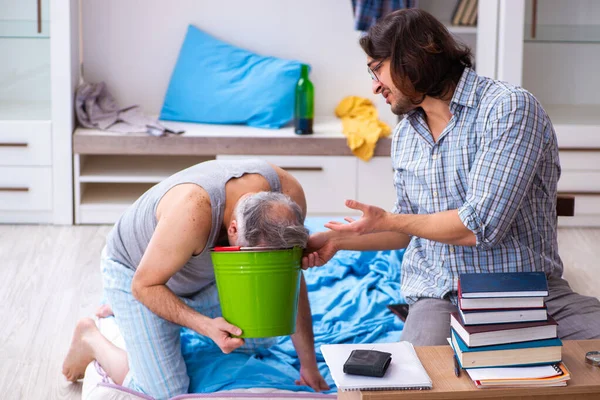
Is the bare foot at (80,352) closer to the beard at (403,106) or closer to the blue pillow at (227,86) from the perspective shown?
the beard at (403,106)

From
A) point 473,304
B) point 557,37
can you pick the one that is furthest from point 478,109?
point 557,37

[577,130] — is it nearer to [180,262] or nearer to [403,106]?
[403,106]

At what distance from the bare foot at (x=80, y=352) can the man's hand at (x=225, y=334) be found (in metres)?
0.69

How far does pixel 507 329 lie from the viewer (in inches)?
61.7

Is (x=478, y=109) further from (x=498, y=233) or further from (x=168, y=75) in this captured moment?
(x=168, y=75)

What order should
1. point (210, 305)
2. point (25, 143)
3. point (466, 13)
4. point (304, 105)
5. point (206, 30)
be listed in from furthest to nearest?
point (206, 30), point (466, 13), point (304, 105), point (25, 143), point (210, 305)

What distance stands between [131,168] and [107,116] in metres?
0.30

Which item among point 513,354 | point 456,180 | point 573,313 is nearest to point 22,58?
point 456,180

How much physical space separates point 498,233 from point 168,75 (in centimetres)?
303

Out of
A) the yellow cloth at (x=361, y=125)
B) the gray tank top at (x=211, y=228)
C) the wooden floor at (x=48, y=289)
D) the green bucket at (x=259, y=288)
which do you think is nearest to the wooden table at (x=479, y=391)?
the green bucket at (x=259, y=288)

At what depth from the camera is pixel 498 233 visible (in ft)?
6.60

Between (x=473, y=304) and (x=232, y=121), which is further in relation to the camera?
(x=232, y=121)

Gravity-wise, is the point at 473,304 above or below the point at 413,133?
below

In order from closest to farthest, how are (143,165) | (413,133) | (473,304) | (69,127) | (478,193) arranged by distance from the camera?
1. (473,304)
2. (478,193)
3. (413,133)
4. (69,127)
5. (143,165)
